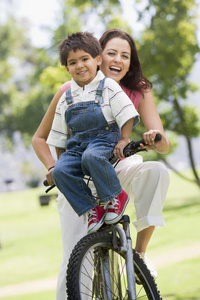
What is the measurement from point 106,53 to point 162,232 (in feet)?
68.6

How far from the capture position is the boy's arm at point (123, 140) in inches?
101

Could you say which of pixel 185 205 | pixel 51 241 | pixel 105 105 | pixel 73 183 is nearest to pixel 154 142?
pixel 105 105

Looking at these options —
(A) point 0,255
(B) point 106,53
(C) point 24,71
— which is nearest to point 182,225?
(A) point 0,255

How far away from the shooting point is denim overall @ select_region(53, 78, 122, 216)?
8.23 ft

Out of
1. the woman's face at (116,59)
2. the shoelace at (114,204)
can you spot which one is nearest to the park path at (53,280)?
the woman's face at (116,59)

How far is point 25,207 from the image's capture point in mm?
35062

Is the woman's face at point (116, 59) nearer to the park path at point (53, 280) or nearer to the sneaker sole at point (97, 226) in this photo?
the sneaker sole at point (97, 226)

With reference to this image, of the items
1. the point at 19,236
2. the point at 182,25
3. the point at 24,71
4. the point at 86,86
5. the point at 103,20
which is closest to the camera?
the point at 86,86

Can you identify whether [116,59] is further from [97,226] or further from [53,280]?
[53,280]

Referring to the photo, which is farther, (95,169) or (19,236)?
(19,236)

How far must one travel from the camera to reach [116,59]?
10.3 feet

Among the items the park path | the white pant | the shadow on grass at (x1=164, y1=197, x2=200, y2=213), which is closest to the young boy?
the white pant

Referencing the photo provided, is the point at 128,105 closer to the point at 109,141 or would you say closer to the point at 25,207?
the point at 109,141

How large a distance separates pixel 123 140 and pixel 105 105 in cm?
18
